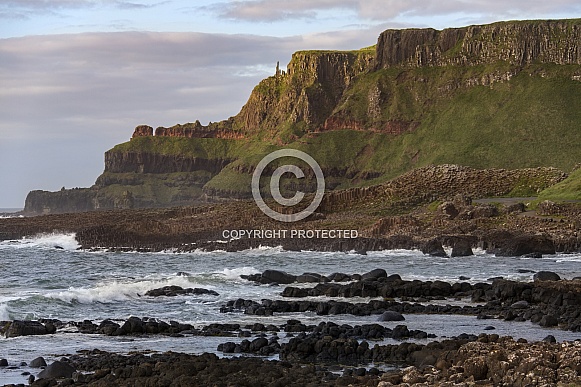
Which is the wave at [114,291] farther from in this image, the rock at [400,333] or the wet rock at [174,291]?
the rock at [400,333]

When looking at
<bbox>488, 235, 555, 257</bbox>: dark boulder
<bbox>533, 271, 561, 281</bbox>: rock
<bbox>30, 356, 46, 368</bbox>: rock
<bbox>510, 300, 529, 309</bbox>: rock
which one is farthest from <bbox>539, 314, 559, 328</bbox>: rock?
<bbox>488, 235, 555, 257</bbox>: dark boulder

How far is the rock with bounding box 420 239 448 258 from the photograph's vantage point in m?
68.8

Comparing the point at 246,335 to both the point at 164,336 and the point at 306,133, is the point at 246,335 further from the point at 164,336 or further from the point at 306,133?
the point at 306,133

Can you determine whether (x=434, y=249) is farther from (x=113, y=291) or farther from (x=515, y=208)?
(x=113, y=291)

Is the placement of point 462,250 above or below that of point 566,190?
below

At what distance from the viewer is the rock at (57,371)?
2359 centimetres

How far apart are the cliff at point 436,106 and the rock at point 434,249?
60.4 metres

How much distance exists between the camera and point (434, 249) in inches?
2763

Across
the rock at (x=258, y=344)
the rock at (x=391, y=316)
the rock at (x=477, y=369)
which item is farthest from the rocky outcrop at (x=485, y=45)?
the rock at (x=477, y=369)

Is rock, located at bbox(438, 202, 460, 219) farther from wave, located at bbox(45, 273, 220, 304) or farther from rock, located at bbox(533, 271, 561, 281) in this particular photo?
wave, located at bbox(45, 273, 220, 304)

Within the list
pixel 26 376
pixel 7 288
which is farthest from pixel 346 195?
pixel 26 376

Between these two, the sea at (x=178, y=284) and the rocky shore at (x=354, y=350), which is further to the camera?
the sea at (x=178, y=284)

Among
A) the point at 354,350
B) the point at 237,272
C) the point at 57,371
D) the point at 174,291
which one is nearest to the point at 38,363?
the point at 57,371

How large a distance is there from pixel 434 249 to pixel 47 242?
53073 millimetres
